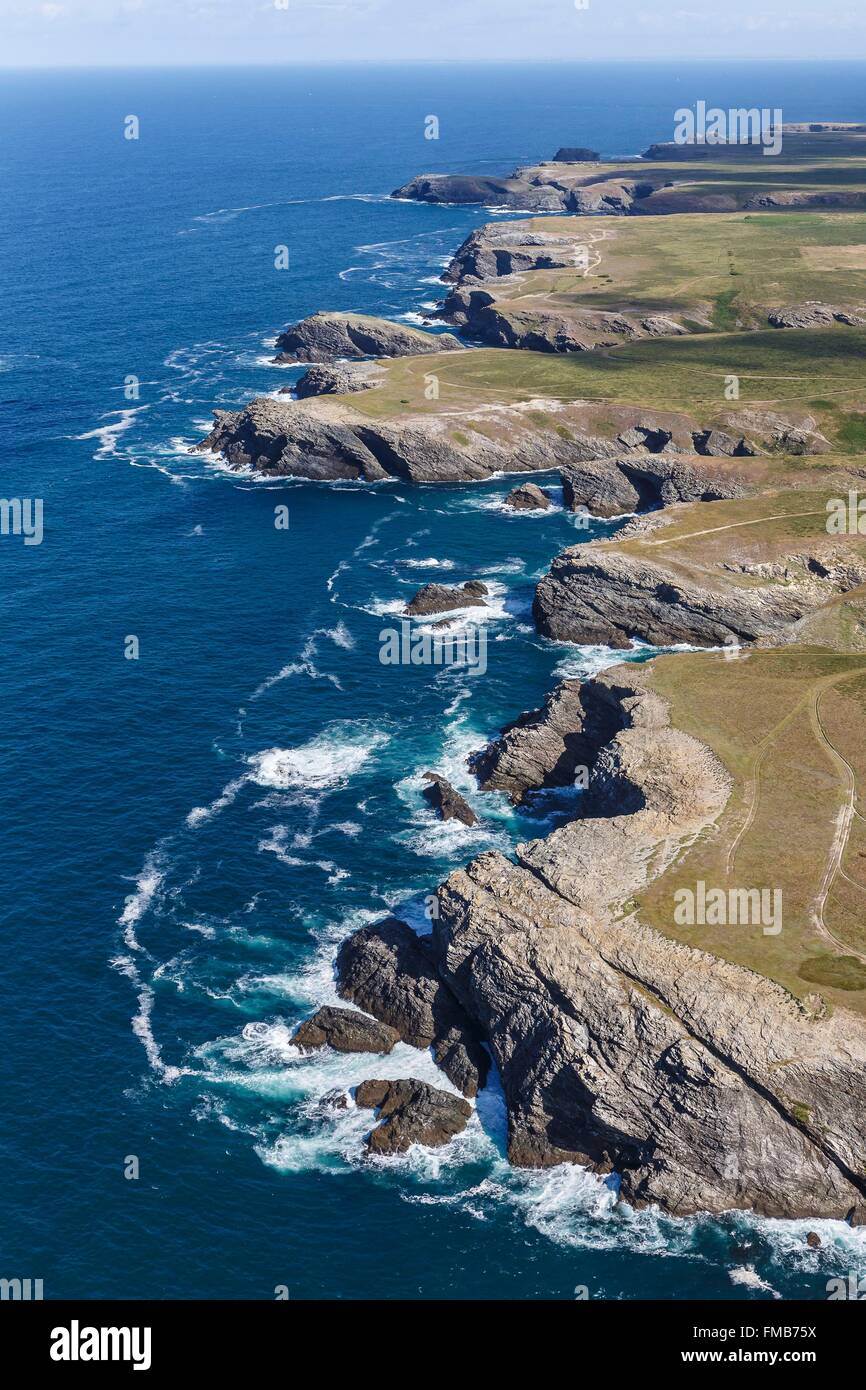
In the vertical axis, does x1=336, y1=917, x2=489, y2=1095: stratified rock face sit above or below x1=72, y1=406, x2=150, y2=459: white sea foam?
below

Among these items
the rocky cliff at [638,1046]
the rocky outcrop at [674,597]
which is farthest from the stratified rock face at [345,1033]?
the rocky outcrop at [674,597]

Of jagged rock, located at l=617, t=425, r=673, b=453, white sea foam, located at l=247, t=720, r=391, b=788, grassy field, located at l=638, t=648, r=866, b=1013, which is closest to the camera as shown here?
grassy field, located at l=638, t=648, r=866, b=1013

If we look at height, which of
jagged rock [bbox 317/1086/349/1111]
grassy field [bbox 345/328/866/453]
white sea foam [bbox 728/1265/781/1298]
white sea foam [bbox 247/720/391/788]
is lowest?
white sea foam [bbox 728/1265/781/1298]

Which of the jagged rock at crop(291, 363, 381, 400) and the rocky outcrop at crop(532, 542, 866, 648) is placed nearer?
the rocky outcrop at crop(532, 542, 866, 648)

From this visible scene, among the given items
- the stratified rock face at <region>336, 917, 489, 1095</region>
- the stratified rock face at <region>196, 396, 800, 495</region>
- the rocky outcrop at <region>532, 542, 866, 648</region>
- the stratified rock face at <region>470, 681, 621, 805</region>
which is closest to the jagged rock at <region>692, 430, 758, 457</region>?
the stratified rock face at <region>196, 396, 800, 495</region>

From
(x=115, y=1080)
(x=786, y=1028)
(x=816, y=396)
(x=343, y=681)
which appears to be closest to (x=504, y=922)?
(x=786, y=1028)

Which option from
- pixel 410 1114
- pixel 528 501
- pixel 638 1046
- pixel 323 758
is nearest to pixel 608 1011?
pixel 638 1046

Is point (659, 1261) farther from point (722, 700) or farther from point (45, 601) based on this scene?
point (45, 601)

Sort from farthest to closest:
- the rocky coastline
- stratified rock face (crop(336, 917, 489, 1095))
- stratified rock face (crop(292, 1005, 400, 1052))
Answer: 1. stratified rock face (crop(292, 1005, 400, 1052))
2. stratified rock face (crop(336, 917, 489, 1095))
3. the rocky coastline

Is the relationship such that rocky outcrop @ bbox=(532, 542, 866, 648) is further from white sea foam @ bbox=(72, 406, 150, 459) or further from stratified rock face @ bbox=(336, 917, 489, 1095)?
white sea foam @ bbox=(72, 406, 150, 459)
